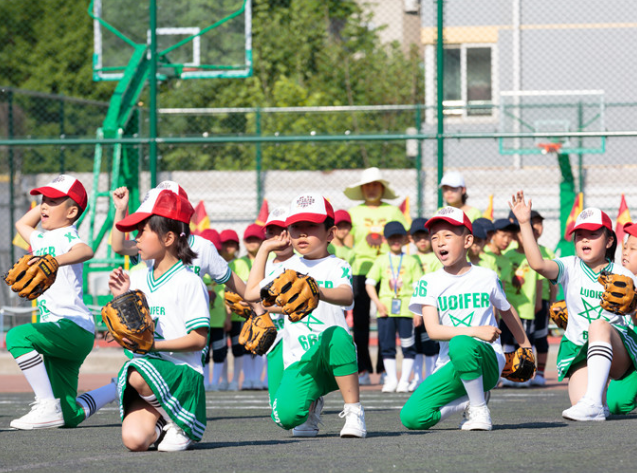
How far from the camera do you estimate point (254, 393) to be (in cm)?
1041

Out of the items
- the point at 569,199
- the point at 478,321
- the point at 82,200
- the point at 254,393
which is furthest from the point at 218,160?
the point at 478,321

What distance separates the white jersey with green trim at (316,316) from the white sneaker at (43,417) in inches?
68.4

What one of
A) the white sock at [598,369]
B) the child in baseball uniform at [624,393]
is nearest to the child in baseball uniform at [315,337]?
the white sock at [598,369]

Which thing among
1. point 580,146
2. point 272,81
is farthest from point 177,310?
point 272,81

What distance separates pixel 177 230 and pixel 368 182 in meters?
5.35

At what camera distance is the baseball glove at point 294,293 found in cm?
562

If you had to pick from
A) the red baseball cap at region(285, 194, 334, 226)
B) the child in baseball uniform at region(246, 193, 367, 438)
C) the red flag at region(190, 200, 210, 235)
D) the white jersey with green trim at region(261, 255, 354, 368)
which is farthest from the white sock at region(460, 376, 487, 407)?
the red flag at region(190, 200, 210, 235)

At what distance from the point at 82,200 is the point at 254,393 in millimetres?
3632

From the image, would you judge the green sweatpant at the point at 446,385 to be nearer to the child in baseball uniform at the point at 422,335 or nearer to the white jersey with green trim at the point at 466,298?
the white jersey with green trim at the point at 466,298

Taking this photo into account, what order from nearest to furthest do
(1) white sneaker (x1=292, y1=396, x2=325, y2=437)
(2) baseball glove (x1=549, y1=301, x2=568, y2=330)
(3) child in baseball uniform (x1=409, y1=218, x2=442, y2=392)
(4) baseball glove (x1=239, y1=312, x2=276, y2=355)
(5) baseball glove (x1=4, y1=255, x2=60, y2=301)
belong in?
(1) white sneaker (x1=292, y1=396, x2=325, y2=437)
(4) baseball glove (x1=239, y1=312, x2=276, y2=355)
(5) baseball glove (x1=4, y1=255, x2=60, y2=301)
(2) baseball glove (x1=549, y1=301, x2=568, y2=330)
(3) child in baseball uniform (x1=409, y1=218, x2=442, y2=392)

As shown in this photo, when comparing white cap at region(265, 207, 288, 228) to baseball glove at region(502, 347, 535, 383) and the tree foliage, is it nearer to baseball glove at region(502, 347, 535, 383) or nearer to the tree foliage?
baseball glove at region(502, 347, 535, 383)

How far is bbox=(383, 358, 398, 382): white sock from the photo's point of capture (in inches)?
405

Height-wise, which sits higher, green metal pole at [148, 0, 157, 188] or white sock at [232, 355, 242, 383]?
green metal pole at [148, 0, 157, 188]

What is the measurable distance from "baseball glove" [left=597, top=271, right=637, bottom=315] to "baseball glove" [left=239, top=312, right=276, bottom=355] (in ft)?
7.20
